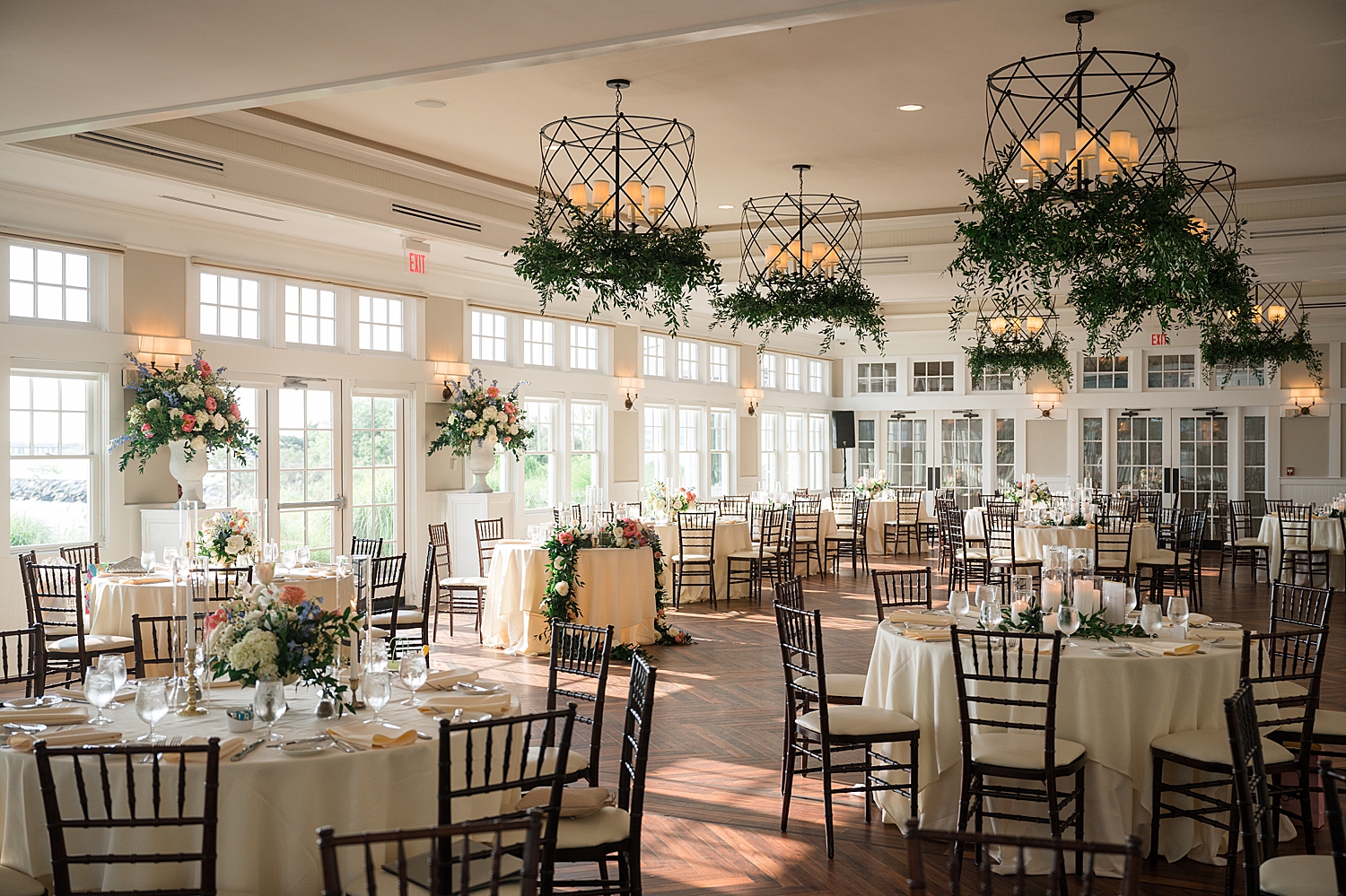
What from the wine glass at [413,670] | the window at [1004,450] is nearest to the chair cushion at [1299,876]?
the wine glass at [413,670]

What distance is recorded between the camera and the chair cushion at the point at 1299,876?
3.04m

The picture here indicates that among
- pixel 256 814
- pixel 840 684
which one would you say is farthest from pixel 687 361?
pixel 256 814

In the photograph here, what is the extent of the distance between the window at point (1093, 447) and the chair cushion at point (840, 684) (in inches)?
570

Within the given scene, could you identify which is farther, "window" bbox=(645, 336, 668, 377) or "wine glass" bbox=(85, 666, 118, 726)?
"window" bbox=(645, 336, 668, 377)

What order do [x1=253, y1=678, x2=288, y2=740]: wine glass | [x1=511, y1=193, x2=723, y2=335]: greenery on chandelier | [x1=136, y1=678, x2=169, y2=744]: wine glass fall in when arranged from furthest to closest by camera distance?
[x1=511, y1=193, x2=723, y2=335]: greenery on chandelier → [x1=253, y1=678, x2=288, y2=740]: wine glass → [x1=136, y1=678, x2=169, y2=744]: wine glass

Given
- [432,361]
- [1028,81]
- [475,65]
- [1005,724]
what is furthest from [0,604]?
[1028,81]

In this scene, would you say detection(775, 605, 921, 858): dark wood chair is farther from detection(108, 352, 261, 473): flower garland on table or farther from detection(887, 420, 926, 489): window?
detection(887, 420, 926, 489): window

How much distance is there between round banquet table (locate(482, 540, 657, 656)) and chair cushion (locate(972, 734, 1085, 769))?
4.66 meters

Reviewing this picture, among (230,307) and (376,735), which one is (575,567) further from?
(376,735)

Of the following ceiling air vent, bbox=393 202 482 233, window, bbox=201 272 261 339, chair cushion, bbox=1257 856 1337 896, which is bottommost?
chair cushion, bbox=1257 856 1337 896

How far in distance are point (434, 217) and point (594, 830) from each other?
22.9 feet

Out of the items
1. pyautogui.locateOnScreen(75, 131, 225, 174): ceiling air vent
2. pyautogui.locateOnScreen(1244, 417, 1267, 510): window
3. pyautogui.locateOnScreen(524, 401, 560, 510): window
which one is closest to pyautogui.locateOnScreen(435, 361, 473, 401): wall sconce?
pyautogui.locateOnScreen(524, 401, 560, 510): window

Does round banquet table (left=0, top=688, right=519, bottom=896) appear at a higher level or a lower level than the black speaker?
lower

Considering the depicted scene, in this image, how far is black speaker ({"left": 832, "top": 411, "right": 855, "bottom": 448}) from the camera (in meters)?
20.2
